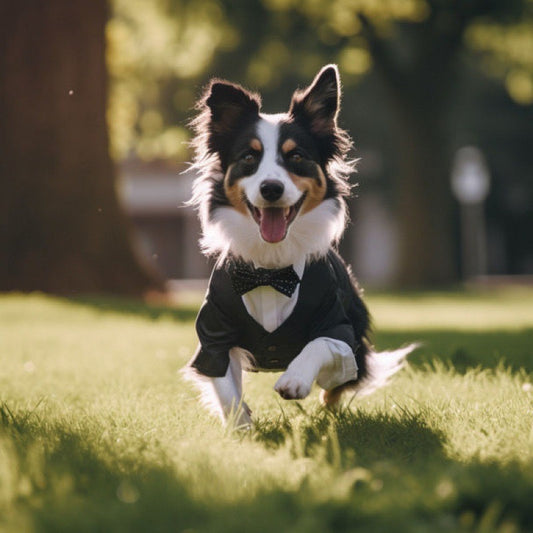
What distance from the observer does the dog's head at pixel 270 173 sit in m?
4.04

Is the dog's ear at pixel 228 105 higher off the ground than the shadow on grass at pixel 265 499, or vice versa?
the dog's ear at pixel 228 105

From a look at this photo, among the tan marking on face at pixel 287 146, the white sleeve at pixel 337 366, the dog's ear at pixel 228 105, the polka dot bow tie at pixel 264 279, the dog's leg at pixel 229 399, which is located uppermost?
the dog's ear at pixel 228 105

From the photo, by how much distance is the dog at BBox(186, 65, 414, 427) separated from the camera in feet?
13.1

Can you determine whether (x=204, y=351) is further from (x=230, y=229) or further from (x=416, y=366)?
(x=416, y=366)

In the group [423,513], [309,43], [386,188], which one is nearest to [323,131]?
[423,513]

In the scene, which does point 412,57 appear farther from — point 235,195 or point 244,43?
point 235,195

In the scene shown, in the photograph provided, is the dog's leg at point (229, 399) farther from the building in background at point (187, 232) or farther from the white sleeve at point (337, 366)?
the building in background at point (187, 232)

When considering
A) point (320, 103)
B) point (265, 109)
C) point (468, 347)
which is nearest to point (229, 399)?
point (320, 103)

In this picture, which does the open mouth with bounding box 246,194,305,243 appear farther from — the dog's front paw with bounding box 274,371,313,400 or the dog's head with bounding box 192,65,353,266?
the dog's front paw with bounding box 274,371,313,400

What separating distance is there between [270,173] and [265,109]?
76.7ft

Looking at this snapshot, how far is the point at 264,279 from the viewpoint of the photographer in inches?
157

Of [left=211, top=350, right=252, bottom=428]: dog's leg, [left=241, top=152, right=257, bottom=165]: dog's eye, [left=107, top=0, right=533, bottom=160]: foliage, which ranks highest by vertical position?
[left=107, top=0, right=533, bottom=160]: foliage

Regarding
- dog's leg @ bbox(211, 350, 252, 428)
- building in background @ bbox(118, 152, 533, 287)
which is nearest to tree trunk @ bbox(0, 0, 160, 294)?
dog's leg @ bbox(211, 350, 252, 428)

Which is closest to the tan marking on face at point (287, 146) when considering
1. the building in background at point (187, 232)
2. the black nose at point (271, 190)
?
the black nose at point (271, 190)
